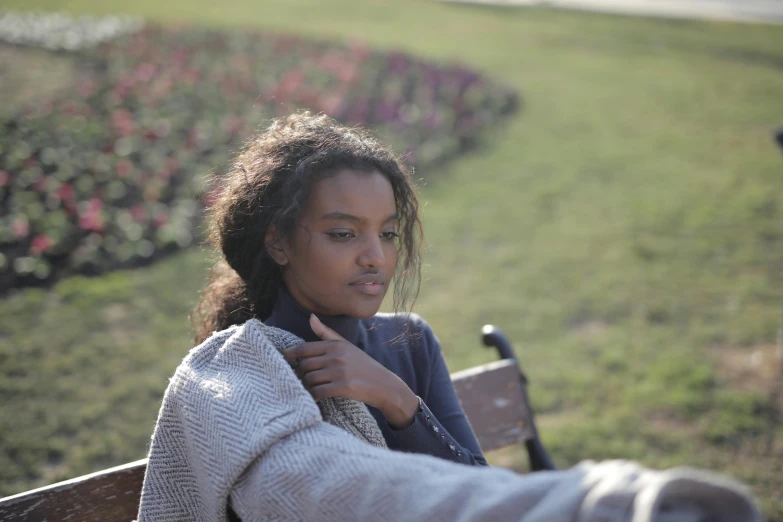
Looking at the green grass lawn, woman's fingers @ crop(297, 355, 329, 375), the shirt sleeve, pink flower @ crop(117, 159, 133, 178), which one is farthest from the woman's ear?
pink flower @ crop(117, 159, 133, 178)

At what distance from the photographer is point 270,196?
1786 millimetres

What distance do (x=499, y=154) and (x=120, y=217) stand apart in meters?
4.18

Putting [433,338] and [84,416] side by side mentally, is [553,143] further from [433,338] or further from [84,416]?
[433,338]

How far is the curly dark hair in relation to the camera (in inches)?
68.7

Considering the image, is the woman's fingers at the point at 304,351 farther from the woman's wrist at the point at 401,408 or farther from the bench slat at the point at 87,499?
the bench slat at the point at 87,499

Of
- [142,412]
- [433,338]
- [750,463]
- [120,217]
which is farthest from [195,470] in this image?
[120,217]

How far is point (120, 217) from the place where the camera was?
17.6 feet

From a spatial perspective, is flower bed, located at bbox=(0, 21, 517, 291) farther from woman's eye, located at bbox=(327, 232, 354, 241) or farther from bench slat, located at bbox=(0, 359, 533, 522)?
bench slat, located at bbox=(0, 359, 533, 522)

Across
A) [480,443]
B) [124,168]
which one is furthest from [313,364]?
[124,168]

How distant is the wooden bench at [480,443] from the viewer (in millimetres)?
1743

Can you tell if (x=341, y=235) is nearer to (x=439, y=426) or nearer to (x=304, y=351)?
(x=304, y=351)

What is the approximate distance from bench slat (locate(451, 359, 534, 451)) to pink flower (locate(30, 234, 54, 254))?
11.2 feet

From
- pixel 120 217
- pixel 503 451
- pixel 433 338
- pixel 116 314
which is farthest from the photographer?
pixel 120 217

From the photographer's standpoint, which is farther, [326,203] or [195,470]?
[326,203]
